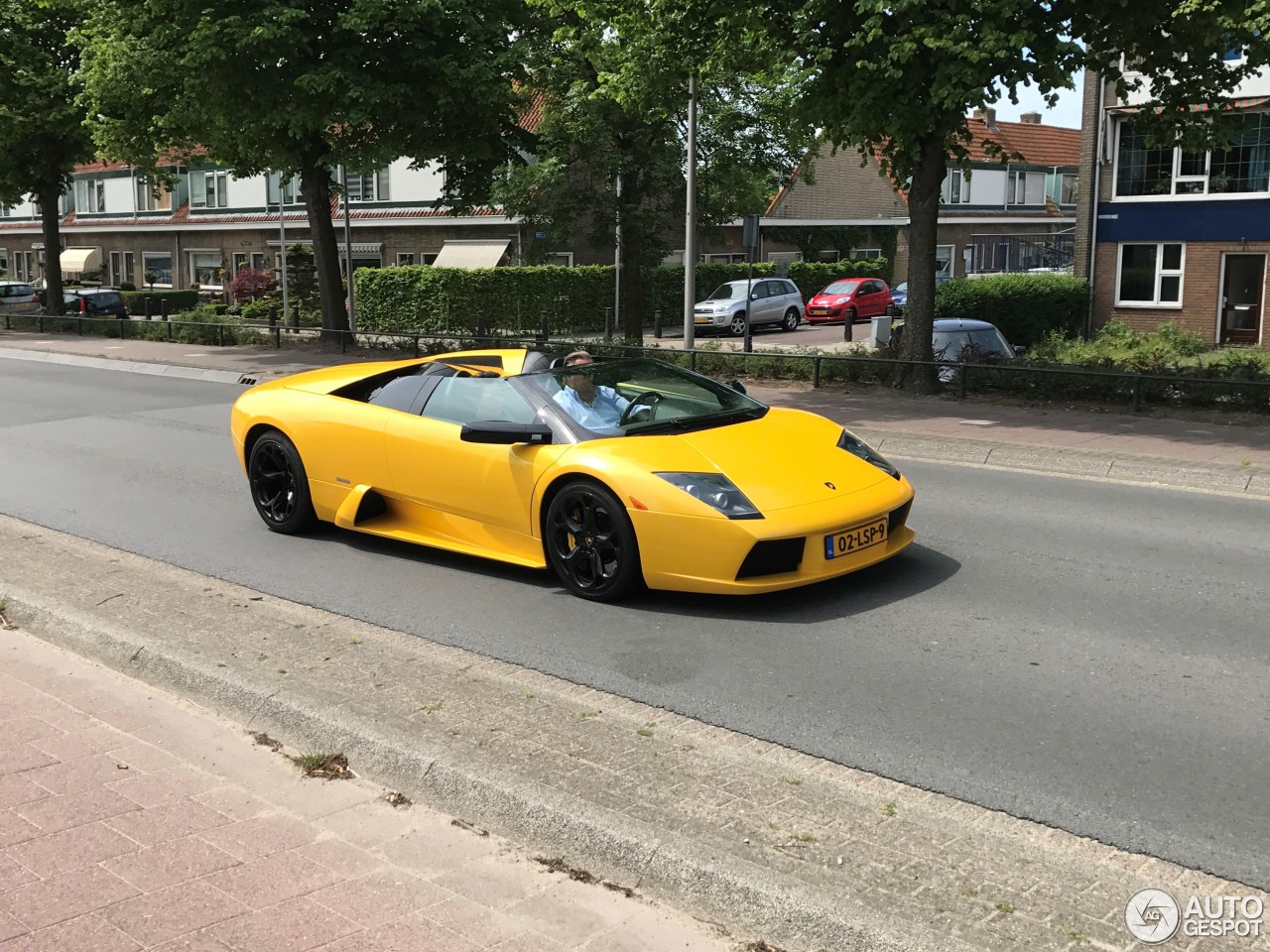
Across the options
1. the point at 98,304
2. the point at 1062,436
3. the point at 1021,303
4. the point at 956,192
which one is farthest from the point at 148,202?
the point at 1062,436

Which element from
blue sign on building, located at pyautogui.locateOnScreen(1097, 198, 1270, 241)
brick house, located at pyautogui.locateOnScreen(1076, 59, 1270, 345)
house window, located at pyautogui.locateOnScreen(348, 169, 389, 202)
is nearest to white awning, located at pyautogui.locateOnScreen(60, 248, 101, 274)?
house window, located at pyautogui.locateOnScreen(348, 169, 389, 202)

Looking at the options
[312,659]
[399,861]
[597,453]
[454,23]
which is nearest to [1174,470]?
[597,453]

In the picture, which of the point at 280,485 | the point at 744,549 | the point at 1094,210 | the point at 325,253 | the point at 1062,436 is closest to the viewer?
the point at 744,549

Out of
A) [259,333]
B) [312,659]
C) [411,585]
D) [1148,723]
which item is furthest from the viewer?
[259,333]

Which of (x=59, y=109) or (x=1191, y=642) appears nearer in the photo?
(x=1191, y=642)

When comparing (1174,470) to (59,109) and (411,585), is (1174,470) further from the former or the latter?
(59,109)

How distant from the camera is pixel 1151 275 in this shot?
3145cm

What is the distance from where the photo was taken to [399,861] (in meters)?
3.92

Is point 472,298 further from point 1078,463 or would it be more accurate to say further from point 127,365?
point 1078,463

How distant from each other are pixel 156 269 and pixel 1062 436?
5693cm

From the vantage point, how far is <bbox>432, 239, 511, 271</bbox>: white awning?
43.7 m

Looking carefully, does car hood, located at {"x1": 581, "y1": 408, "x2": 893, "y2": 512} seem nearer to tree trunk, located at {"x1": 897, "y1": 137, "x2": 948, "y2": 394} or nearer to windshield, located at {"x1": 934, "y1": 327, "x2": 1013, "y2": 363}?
tree trunk, located at {"x1": 897, "y1": 137, "x2": 948, "y2": 394}

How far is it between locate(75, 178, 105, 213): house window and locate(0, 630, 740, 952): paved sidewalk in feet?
219

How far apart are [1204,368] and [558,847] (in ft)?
46.3
